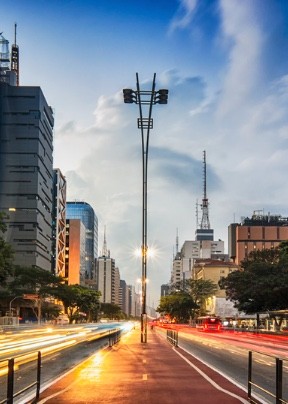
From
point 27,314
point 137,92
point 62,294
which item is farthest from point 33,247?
point 137,92

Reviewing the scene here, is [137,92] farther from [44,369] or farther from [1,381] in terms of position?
[1,381]

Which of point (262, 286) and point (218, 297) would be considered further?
point (218, 297)

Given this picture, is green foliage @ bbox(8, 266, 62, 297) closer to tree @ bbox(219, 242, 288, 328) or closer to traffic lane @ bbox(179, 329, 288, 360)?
tree @ bbox(219, 242, 288, 328)

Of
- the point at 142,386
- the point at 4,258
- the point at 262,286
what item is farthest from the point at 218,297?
the point at 142,386

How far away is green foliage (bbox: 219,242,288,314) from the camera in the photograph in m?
82.8

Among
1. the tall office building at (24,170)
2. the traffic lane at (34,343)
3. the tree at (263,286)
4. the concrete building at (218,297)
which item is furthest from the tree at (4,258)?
the tall office building at (24,170)

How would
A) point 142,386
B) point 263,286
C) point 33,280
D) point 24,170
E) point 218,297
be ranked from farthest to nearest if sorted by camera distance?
point 24,170
point 218,297
point 33,280
point 263,286
point 142,386

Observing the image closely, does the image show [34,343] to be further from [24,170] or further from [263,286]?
[24,170]

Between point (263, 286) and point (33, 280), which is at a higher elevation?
point (33, 280)

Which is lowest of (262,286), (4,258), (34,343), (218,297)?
(34,343)

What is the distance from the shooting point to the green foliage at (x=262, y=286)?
3258 inches

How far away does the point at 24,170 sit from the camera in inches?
6708

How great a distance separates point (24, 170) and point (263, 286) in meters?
101

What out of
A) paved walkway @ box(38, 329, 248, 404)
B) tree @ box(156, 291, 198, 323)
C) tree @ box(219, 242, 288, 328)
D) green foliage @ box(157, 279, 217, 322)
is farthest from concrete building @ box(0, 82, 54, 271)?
paved walkway @ box(38, 329, 248, 404)
